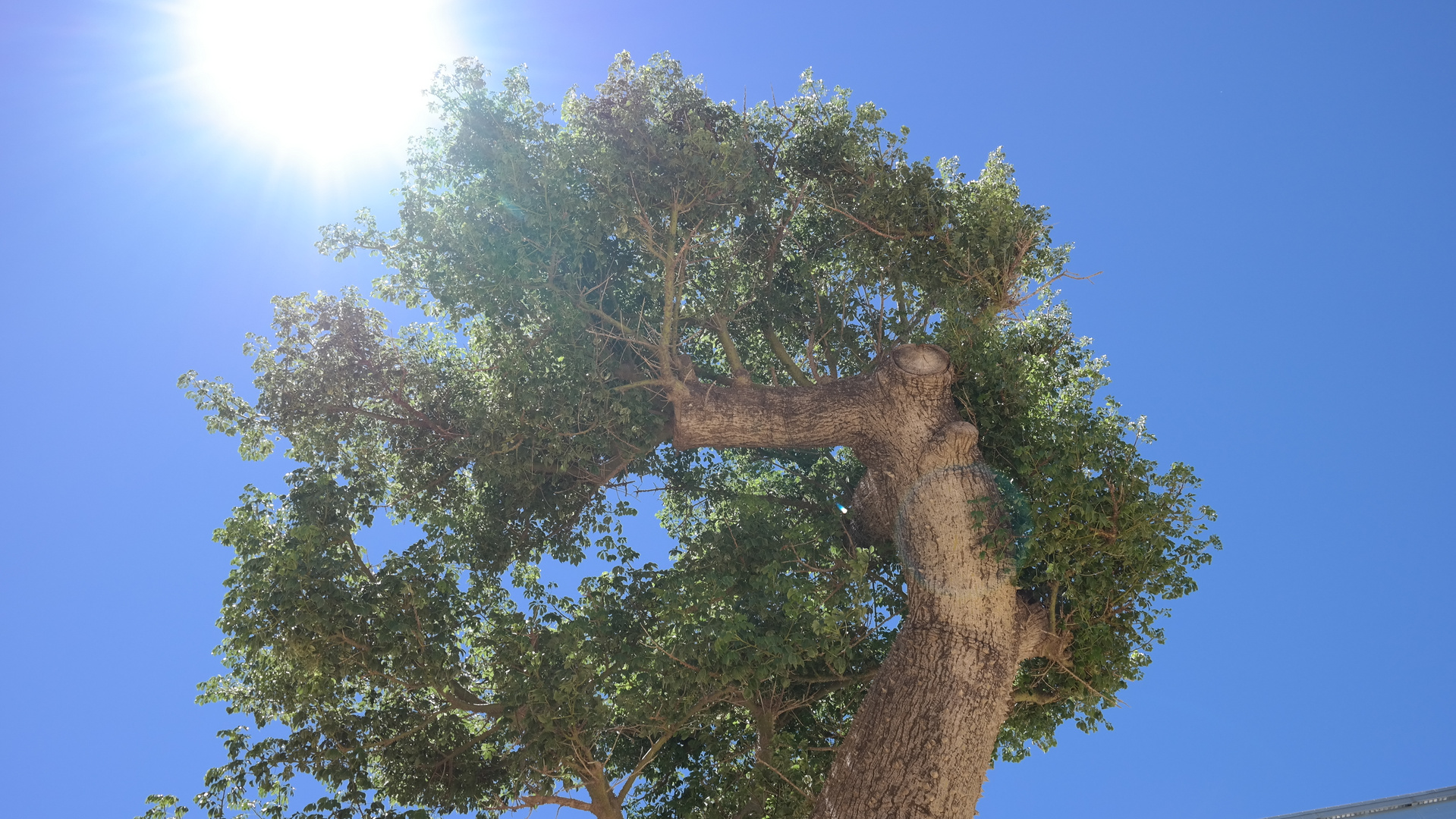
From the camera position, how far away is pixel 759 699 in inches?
384

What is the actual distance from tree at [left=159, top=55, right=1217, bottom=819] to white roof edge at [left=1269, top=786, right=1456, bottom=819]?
2.59 metres

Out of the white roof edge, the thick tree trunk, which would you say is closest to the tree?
the thick tree trunk

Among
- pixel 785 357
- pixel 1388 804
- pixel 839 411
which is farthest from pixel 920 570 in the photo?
pixel 1388 804

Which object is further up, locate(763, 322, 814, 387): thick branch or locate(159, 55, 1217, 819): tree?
locate(763, 322, 814, 387): thick branch

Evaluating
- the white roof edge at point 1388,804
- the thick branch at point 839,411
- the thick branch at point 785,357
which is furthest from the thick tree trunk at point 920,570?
the white roof edge at point 1388,804

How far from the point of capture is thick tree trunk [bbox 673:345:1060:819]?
28.3 ft

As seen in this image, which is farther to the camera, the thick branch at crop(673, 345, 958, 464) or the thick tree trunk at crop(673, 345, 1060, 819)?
the thick branch at crop(673, 345, 958, 464)

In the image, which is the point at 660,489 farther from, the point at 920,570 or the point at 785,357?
the point at 920,570

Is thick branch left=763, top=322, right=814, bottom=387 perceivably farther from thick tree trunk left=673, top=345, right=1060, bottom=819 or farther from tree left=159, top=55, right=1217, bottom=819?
thick tree trunk left=673, top=345, right=1060, bottom=819

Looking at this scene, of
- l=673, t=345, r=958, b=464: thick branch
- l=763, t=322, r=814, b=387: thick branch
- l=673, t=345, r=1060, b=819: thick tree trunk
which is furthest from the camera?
l=763, t=322, r=814, b=387: thick branch

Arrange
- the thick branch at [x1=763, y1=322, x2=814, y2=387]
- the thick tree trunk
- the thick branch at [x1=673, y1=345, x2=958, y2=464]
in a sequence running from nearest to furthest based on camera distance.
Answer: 1. the thick tree trunk
2. the thick branch at [x1=673, y1=345, x2=958, y2=464]
3. the thick branch at [x1=763, y1=322, x2=814, y2=387]

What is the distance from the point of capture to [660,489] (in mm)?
11914

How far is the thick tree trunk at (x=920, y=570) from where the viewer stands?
8.62 metres

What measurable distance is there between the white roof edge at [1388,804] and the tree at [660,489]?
8.50ft
